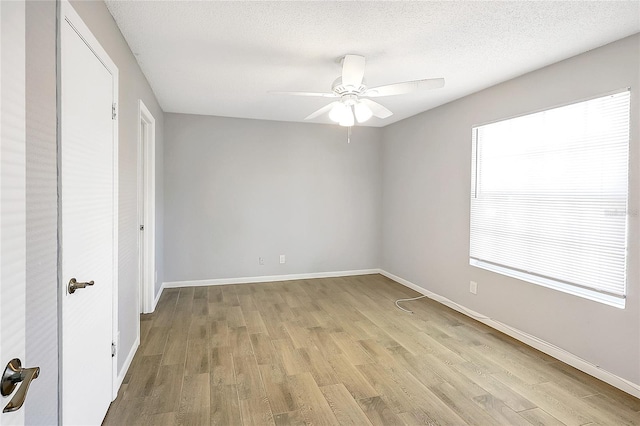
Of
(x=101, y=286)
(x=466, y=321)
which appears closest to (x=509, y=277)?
(x=466, y=321)

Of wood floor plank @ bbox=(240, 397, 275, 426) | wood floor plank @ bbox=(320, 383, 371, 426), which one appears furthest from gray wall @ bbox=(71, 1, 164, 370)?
wood floor plank @ bbox=(320, 383, 371, 426)

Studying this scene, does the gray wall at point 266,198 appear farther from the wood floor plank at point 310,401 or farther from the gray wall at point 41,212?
the gray wall at point 41,212

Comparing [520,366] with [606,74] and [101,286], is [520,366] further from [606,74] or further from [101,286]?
[101,286]

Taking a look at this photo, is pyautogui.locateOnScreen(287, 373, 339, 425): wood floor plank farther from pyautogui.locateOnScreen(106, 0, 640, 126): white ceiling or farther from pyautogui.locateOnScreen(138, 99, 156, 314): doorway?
pyautogui.locateOnScreen(106, 0, 640, 126): white ceiling

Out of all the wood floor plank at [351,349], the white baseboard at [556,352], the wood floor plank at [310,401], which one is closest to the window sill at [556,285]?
the white baseboard at [556,352]

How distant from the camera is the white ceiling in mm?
1985

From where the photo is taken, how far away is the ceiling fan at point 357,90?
2402 millimetres

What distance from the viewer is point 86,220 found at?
1.62m

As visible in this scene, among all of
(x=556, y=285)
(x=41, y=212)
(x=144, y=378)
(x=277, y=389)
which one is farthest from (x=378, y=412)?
(x=41, y=212)

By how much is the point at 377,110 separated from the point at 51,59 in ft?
7.51

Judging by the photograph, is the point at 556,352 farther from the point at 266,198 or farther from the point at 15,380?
the point at 266,198

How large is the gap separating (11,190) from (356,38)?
2186 millimetres

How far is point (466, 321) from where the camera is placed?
361cm

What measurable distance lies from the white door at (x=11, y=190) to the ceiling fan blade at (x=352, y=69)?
1.96m
